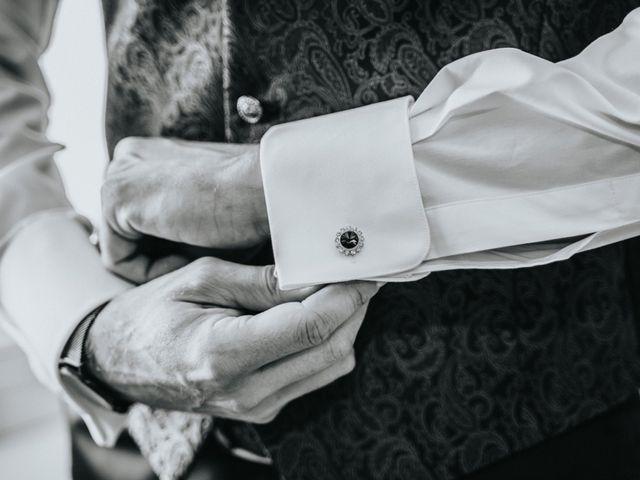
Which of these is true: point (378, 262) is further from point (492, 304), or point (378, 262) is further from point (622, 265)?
point (622, 265)

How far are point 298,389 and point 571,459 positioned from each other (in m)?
0.33

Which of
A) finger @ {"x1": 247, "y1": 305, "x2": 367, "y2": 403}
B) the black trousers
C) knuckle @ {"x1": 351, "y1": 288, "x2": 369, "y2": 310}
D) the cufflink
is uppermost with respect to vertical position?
the cufflink

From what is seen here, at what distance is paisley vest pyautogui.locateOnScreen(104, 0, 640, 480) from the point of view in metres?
0.58

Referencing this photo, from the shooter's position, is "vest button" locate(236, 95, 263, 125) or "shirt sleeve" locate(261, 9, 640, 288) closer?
"shirt sleeve" locate(261, 9, 640, 288)

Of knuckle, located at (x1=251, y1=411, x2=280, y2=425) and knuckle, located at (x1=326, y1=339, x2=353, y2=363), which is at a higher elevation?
knuckle, located at (x1=326, y1=339, x2=353, y2=363)

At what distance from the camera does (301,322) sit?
19.5 inches

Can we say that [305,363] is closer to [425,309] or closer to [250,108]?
[425,309]

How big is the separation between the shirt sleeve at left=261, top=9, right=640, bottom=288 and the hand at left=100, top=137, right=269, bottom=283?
5cm

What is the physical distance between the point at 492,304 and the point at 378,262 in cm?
19

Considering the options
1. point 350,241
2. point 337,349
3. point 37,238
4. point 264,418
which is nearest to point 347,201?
point 350,241

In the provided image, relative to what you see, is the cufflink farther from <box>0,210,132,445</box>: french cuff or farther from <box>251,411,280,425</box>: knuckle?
<box>0,210,132,445</box>: french cuff

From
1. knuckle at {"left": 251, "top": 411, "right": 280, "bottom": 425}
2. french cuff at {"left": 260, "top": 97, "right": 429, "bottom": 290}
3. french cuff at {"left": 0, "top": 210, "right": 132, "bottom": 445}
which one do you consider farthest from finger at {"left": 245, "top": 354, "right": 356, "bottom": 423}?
french cuff at {"left": 0, "top": 210, "right": 132, "bottom": 445}

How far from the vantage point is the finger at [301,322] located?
1.63 feet

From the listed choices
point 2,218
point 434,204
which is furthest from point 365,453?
point 2,218
